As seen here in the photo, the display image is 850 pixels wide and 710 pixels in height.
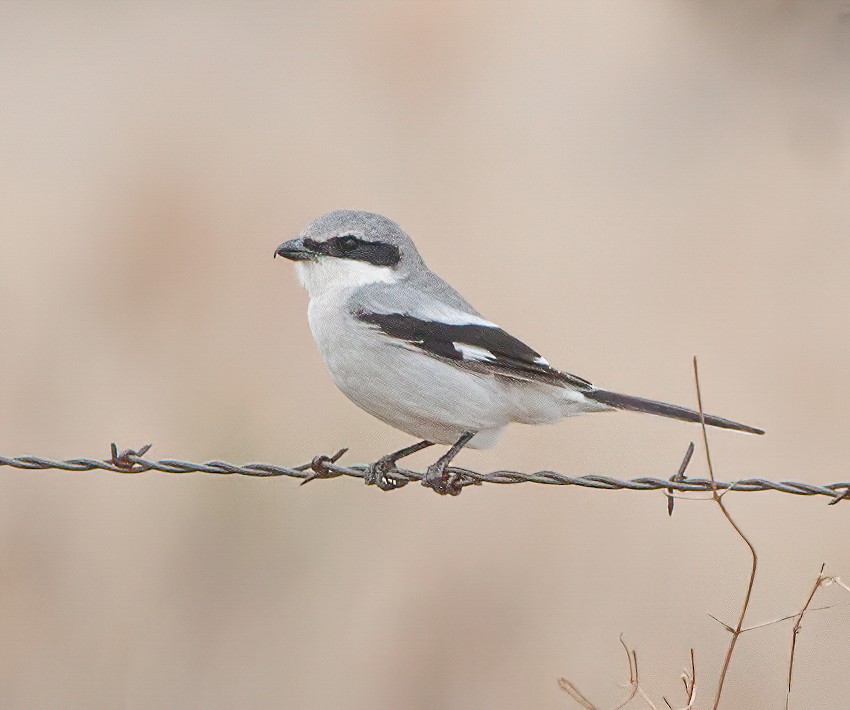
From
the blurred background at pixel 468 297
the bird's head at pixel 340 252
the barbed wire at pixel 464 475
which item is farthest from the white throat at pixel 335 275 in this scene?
the blurred background at pixel 468 297

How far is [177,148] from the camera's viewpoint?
30.4 feet

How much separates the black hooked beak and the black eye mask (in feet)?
0.06

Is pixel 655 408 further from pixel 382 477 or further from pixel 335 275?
pixel 335 275

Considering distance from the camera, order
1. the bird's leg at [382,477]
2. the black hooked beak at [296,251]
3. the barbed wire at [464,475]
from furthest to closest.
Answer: the black hooked beak at [296,251] < the bird's leg at [382,477] < the barbed wire at [464,475]

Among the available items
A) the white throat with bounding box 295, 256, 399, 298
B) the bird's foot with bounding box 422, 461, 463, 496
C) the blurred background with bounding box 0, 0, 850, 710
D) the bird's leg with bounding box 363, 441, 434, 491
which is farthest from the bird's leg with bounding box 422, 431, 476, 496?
the blurred background with bounding box 0, 0, 850, 710

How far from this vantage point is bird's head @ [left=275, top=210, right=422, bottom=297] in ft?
16.5

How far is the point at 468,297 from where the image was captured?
8.39m

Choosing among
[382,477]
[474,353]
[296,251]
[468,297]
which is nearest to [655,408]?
[474,353]

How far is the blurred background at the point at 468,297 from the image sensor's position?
6.00 m

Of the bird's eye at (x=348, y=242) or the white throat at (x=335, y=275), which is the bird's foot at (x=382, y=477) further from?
the bird's eye at (x=348, y=242)

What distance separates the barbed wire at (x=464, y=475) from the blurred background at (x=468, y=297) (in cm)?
192

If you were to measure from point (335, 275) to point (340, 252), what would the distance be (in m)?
0.10

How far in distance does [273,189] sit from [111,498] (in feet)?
10.8

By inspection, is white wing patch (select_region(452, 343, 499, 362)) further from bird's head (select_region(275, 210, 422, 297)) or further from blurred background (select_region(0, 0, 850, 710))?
blurred background (select_region(0, 0, 850, 710))
